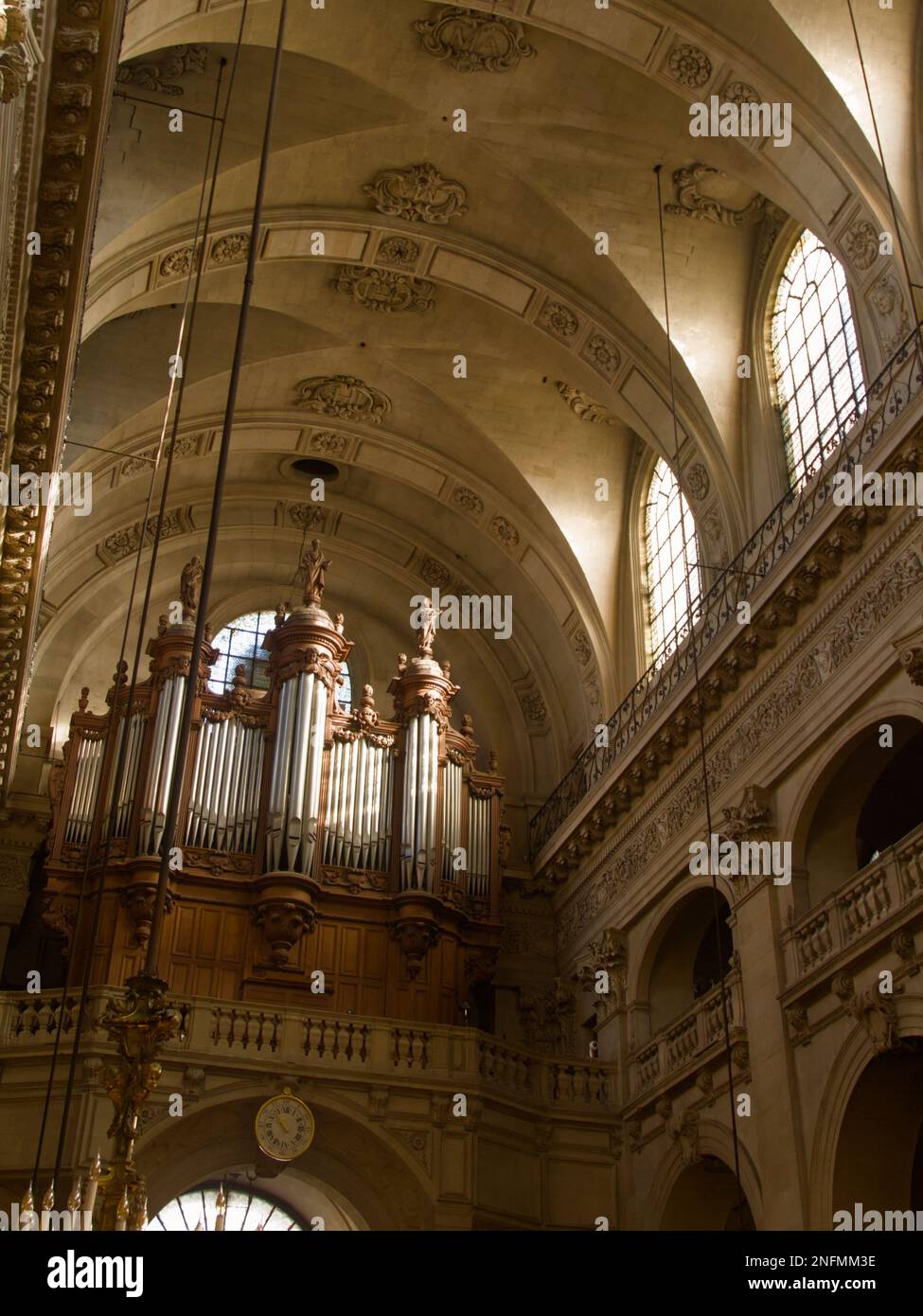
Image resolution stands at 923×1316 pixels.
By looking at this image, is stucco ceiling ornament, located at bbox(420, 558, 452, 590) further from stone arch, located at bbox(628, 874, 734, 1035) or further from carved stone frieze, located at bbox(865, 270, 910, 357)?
carved stone frieze, located at bbox(865, 270, 910, 357)

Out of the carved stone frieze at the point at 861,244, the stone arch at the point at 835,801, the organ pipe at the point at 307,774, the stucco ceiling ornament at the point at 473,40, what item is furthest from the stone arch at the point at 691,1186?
the stucco ceiling ornament at the point at 473,40

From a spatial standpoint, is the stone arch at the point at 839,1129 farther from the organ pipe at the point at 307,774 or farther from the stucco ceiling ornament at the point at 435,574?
the stucco ceiling ornament at the point at 435,574

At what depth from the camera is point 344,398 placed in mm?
18141

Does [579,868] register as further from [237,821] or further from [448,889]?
[237,821]

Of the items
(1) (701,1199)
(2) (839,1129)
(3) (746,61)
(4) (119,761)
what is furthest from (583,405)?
(2) (839,1129)

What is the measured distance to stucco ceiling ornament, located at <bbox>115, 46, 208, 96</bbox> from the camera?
44.5 feet

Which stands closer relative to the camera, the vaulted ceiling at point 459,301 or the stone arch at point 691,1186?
the vaulted ceiling at point 459,301

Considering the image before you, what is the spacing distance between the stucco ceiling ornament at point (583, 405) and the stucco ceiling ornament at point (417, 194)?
2.71 metres

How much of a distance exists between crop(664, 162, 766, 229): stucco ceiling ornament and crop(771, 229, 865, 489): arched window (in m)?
0.66

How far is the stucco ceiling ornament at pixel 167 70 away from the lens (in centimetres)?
1355

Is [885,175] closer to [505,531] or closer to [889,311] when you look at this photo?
[889,311]

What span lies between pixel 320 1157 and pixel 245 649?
7805mm
